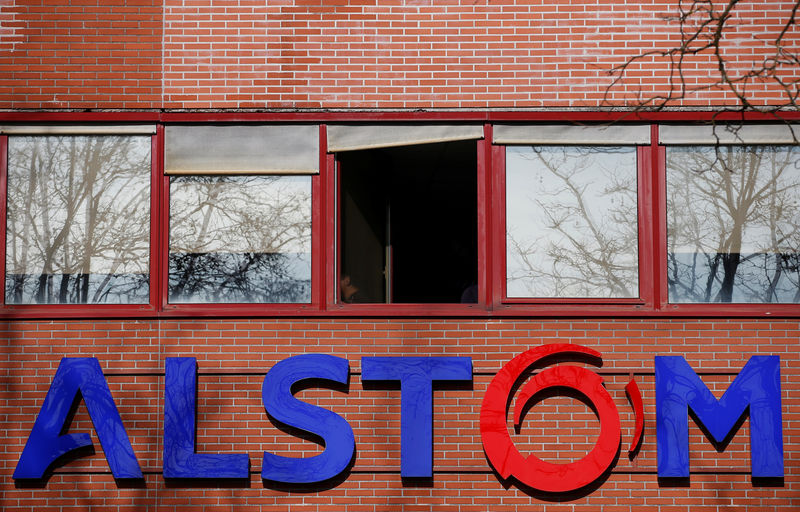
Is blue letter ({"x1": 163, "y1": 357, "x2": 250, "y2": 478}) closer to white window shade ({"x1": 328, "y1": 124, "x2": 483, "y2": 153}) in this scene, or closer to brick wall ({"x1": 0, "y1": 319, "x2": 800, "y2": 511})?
brick wall ({"x1": 0, "y1": 319, "x2": 800, "y2": 511})

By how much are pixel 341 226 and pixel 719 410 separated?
3.61 m

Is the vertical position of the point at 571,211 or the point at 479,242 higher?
the point at 571,211

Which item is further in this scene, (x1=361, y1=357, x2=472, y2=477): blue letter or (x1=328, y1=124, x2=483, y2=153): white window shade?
(x1=328, y1=124, x2=483, y2=153): white window shade

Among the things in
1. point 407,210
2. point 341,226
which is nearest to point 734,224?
point 341,226

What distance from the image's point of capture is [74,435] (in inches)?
261

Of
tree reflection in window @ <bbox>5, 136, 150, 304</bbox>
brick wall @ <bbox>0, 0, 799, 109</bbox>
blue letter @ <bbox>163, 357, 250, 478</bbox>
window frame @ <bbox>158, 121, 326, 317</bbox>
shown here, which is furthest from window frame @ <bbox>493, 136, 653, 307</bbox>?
tree reflection in window @ <bbox>5, 136, 150, 304</bbox>

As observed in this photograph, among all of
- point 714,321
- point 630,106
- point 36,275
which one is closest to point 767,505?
point 714,321

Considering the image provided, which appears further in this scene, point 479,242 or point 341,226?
point 341,226

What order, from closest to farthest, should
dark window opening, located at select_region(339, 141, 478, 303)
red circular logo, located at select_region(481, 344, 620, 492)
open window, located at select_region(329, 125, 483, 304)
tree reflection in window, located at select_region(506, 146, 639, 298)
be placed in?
red circular logo, located at select_region(481, 344, 620, 492)
tree reflection in window, located at select_region(506, 146, 639, 298)
open window, located at select_region(329, 125, 483, 304)
dark window opening, located at select_region(339, 141, 478, 303)

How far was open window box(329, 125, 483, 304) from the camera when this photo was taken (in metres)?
7.02

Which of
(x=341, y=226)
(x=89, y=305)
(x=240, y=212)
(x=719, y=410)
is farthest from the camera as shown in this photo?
(x=341, y=226)

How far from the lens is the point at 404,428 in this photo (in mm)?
6586

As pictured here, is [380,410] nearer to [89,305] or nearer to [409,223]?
[89,305]

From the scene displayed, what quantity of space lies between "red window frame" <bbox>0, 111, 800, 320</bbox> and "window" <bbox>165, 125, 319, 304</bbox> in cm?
9
